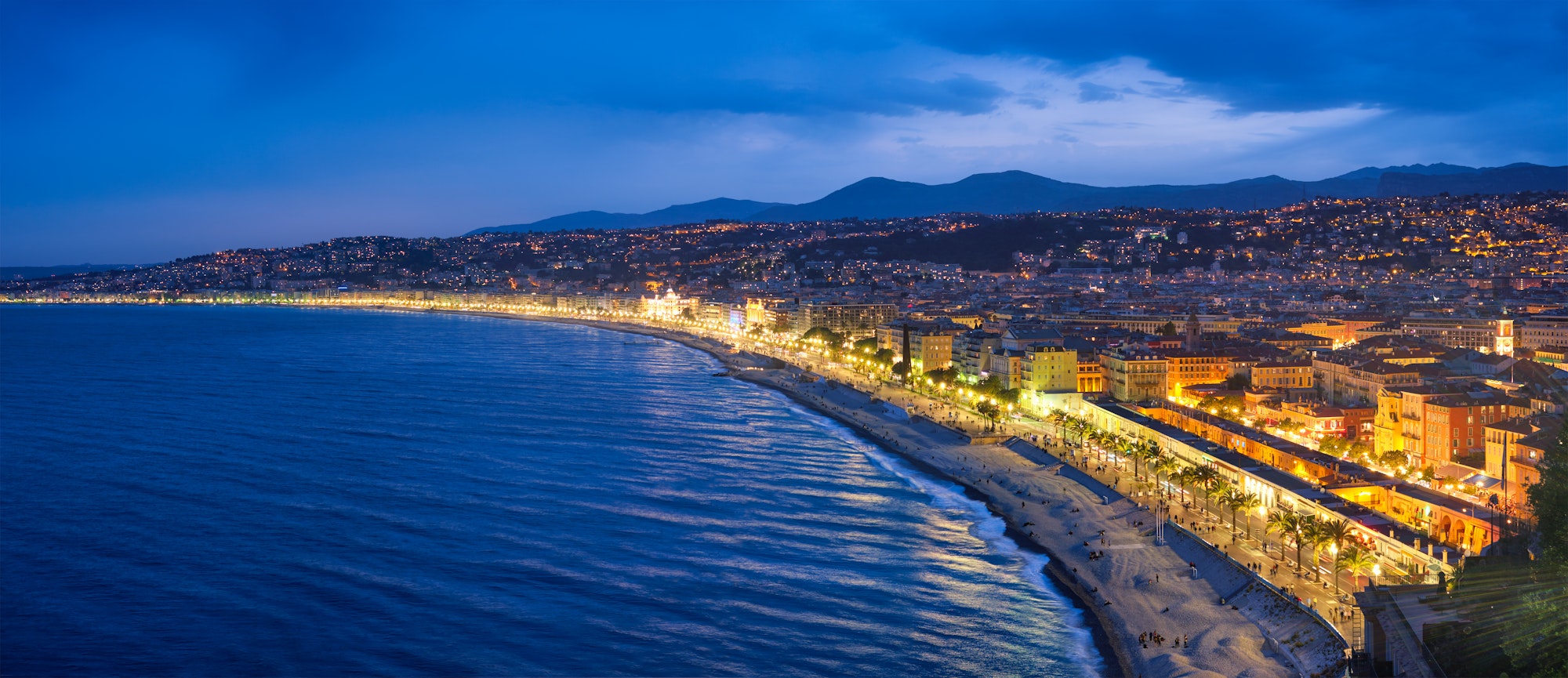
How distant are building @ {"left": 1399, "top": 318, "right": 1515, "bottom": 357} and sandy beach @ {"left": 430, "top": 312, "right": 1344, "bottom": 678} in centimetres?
2546

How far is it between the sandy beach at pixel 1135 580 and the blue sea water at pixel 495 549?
26.7 inches

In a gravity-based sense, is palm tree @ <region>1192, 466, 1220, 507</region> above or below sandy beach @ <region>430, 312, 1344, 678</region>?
above

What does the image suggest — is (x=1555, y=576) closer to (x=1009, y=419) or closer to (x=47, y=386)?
(x=1009, y=419)

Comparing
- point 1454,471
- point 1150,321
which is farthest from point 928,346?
point 1454,471

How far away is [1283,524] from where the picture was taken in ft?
56.5

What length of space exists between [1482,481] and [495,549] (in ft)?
58.4

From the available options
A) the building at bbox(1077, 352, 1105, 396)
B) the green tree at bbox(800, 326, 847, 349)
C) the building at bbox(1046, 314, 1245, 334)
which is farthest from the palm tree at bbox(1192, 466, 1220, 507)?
the building at bbox(1046, 314, 1245, 334)

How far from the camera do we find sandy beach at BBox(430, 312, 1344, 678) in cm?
1410

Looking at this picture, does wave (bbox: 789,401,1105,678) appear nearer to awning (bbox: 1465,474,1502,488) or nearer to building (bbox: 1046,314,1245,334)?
awning (bbox: 1465,474,1502,488)

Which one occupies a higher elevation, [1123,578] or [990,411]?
[990,411]

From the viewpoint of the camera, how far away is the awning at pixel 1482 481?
20.1 metres

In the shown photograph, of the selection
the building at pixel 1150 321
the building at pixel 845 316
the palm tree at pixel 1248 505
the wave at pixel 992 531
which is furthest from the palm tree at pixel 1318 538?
the building at pixel 845 316

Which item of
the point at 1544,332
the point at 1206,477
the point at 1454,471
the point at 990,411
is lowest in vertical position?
the point at 1454,471

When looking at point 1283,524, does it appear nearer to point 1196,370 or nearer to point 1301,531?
point 1301,531
